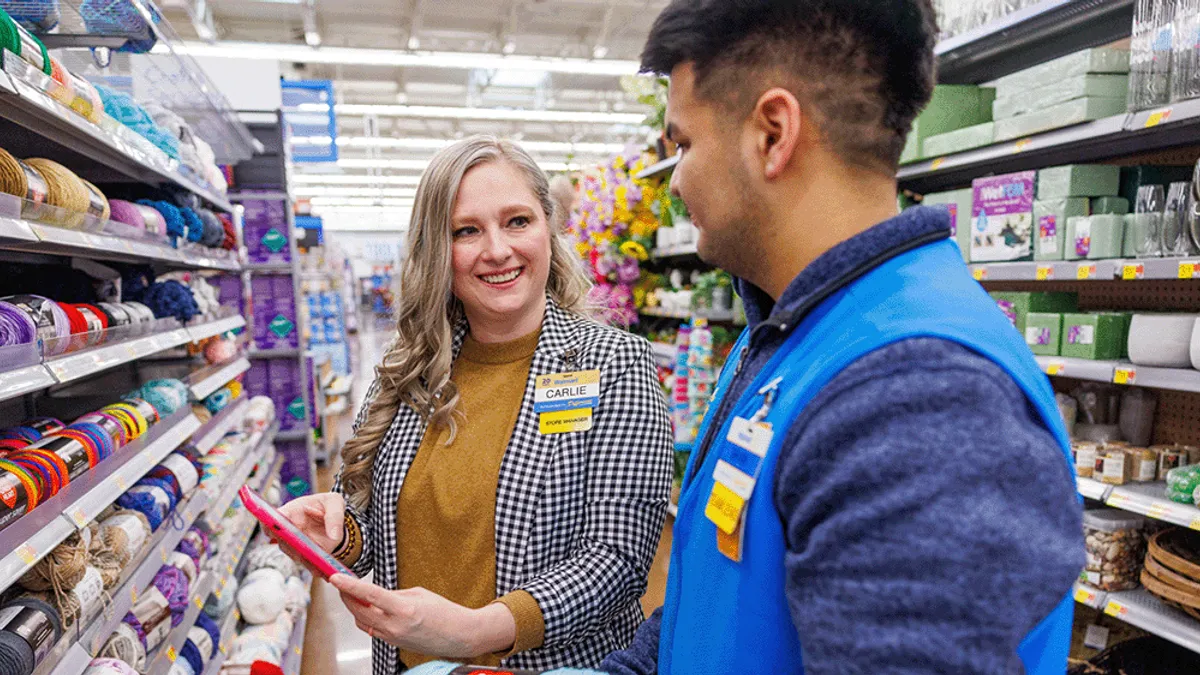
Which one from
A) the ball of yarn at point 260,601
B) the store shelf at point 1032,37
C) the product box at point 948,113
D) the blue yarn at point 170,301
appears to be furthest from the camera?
the ball of yarn at point 260,601

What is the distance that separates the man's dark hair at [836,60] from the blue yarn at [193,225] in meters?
2.78

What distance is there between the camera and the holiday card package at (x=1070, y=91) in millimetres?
2377

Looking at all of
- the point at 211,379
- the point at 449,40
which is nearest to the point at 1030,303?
the point at 211,379

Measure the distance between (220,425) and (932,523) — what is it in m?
3.35

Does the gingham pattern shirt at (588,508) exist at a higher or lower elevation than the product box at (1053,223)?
lower

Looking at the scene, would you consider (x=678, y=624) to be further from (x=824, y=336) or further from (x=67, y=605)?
(x=67, y=605)

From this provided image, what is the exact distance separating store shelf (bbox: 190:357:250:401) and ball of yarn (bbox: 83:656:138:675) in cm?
121

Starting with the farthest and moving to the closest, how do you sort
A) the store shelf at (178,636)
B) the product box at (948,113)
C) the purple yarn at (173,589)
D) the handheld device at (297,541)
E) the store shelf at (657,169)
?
the store shelf at (657,169) → the product box at (948,113) → the purple yarn at (173,589) → the store shelf at (178,636) → the handheld device at (297,541)

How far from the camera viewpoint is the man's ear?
69 cm

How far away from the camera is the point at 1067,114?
7.97 ft

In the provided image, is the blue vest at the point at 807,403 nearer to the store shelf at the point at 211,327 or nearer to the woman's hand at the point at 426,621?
the woman's hand at the point at 426,621

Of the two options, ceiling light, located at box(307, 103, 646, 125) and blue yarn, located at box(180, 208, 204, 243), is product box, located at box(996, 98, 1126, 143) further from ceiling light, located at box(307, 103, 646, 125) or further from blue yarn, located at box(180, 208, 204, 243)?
ceiling light, located at box(307, 103, 646, 125)

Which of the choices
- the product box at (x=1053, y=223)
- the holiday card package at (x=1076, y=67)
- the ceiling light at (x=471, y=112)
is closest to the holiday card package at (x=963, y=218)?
the product box at (x=1053, y=223)

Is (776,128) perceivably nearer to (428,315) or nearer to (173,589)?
(428,315)
